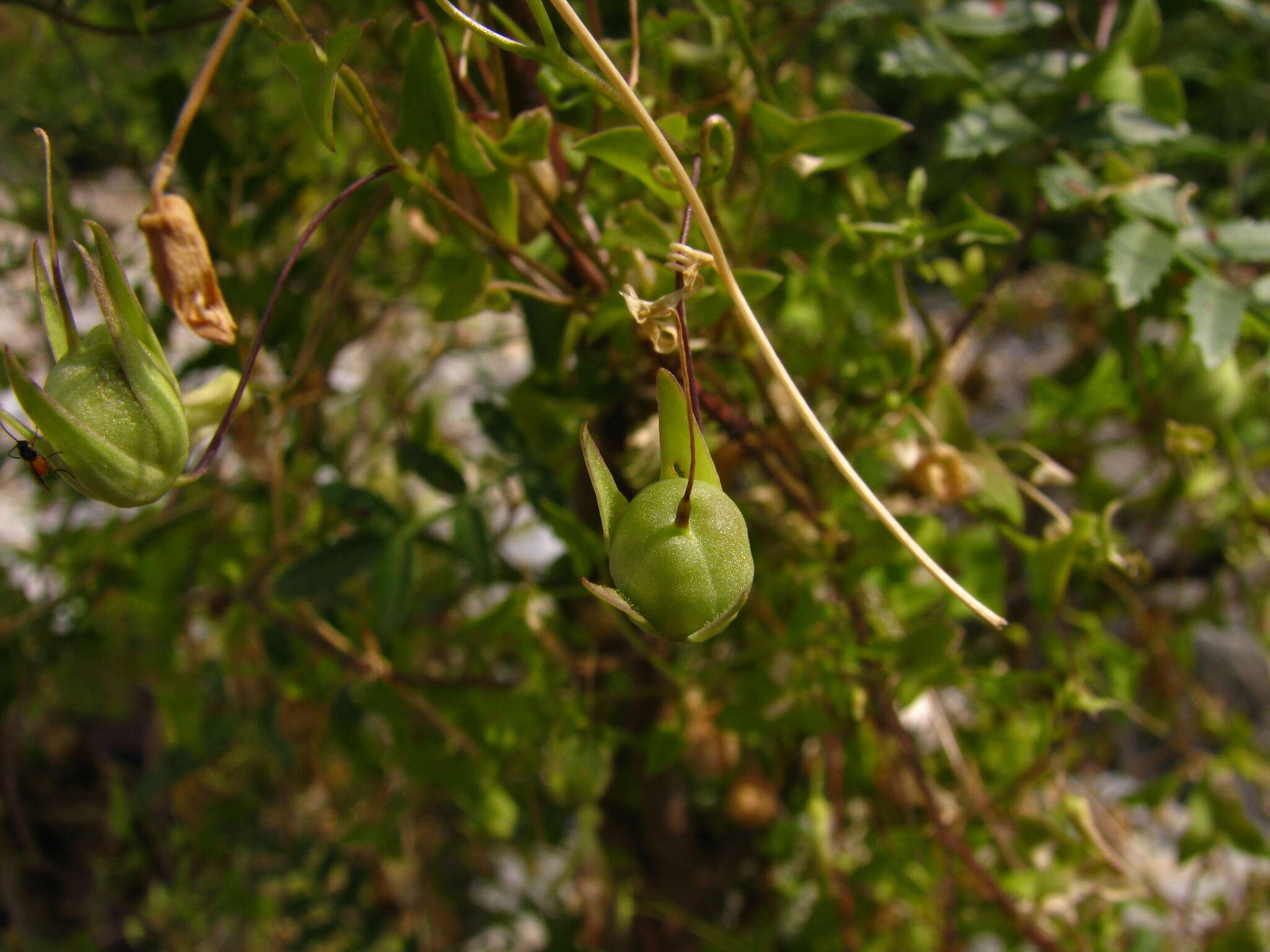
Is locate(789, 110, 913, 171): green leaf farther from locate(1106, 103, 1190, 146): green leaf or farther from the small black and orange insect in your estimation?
the small black and orange insect

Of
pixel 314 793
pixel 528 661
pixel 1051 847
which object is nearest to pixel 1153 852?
pixel 1051 847

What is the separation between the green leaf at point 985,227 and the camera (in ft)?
1.68

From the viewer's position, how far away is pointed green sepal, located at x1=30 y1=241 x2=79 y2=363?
0.31 m

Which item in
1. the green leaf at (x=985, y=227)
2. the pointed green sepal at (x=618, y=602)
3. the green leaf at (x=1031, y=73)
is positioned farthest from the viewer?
the green leaf at (x=1031, y=73)

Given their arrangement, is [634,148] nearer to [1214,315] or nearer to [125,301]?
[125,301]

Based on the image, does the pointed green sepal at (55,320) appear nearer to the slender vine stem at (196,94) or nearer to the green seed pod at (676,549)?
the slender vine stem at (196,94)

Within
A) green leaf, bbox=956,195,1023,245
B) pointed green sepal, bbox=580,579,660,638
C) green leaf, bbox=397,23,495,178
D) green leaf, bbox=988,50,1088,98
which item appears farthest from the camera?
green leaf, bbox=988,50,1088,98

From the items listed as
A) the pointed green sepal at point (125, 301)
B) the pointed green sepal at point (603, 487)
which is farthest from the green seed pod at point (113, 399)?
the pointed green sepal at point (603, 487)

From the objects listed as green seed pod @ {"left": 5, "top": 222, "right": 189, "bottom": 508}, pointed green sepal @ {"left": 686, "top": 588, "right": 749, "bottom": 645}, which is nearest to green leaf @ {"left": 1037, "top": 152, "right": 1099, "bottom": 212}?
pointed green sepal @ {"left": 686, "top": 588, "right": 749, "bottom": 645}

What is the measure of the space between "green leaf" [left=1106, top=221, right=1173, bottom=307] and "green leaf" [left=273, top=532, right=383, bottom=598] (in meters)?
0.49

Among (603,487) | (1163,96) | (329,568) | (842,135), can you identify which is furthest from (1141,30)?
(329,568)

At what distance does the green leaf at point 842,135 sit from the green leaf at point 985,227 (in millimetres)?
99

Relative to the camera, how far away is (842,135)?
0.44m

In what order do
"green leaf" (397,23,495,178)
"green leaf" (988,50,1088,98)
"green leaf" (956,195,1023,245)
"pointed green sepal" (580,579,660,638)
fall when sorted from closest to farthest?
"pointed green sepal" (580,579,660,638)
"green leaf" (397,23,495,178)
"green leaf" (956,195,1023,245)
"green leaf" (988,50,1088,98)
